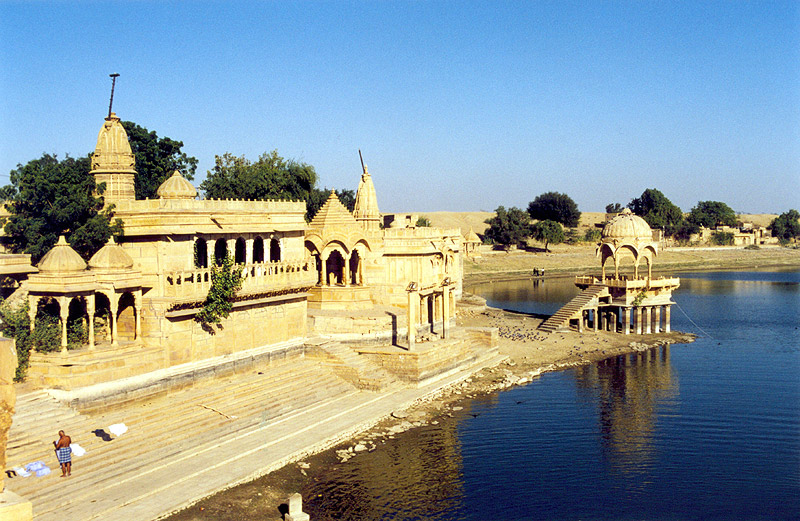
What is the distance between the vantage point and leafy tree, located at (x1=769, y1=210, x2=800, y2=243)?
145500 millimetres

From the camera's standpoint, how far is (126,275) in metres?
27.2

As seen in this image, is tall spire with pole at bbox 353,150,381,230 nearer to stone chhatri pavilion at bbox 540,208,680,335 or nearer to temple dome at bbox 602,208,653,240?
stone chhatri pavilion at bbox 540,208,680,335

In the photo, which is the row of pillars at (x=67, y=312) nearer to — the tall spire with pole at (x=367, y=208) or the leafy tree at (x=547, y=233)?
the tall spire with pole at (x=367, y=208)

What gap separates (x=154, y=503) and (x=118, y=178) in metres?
14.9

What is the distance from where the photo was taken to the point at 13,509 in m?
14.9

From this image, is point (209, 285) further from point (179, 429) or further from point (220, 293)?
point (179, 429)

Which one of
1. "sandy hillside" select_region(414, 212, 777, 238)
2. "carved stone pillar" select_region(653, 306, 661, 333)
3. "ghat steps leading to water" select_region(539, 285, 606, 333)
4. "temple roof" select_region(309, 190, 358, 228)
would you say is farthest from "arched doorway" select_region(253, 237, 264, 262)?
"sandy hillside" select_region(414, 212, 777, 238)

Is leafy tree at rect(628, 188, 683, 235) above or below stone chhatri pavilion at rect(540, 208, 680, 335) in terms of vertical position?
above

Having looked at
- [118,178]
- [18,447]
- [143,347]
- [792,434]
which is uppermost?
[118,178]

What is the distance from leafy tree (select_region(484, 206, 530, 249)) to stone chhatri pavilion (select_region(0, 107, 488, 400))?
7097 cm

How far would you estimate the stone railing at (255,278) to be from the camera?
29.4m

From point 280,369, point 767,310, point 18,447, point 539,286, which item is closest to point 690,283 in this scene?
point 539,286

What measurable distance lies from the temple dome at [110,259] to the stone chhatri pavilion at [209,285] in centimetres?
4

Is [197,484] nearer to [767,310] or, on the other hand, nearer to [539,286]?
[767,310]
